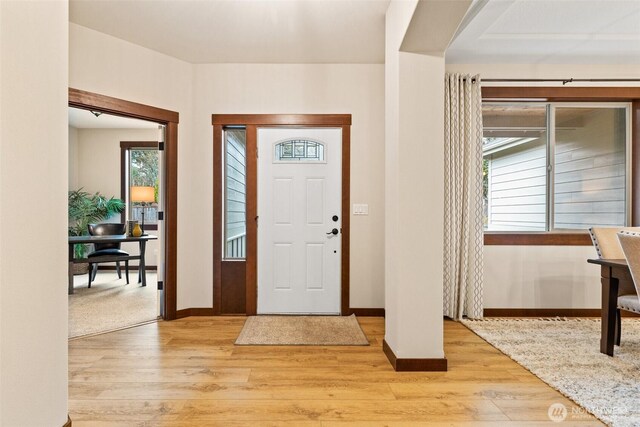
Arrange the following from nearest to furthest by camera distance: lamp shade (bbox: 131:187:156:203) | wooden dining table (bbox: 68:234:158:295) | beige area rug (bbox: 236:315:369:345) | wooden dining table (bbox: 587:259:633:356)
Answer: wooden dining table (bbox: 587:259:633:356)
beige area rug (bbox: 236:315:369:345)
wooden dining table (bbox: 68:234:158:295)
lamp shade (bbox: 131:187:156:203)

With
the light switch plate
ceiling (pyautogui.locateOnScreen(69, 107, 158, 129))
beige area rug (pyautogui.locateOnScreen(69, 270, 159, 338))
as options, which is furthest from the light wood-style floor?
ceiling (pyautogui.locateOnScreen(69, 107, 158, 129))

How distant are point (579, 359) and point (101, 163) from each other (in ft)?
24.2

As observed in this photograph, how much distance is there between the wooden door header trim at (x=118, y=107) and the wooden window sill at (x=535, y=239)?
140 inches

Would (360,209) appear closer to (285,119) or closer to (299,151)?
(299,151)

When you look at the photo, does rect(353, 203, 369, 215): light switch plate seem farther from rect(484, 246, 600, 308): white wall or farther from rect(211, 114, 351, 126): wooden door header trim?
rect(484, 246, 600, 308): white wall

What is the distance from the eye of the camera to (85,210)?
600 cm

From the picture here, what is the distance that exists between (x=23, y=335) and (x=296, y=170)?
8.93 feet

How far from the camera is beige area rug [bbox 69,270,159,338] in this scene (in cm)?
339

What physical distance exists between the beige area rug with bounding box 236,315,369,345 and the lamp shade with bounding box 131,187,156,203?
131 inches

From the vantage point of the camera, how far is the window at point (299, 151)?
12.3 feet

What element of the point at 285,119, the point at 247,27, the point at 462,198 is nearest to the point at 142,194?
the point at 285,119

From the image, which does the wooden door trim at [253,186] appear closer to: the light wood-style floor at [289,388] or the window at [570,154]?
the light wood-style floor at [289,388]

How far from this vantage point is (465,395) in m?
2.07

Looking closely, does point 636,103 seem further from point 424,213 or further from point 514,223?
point 424,213
